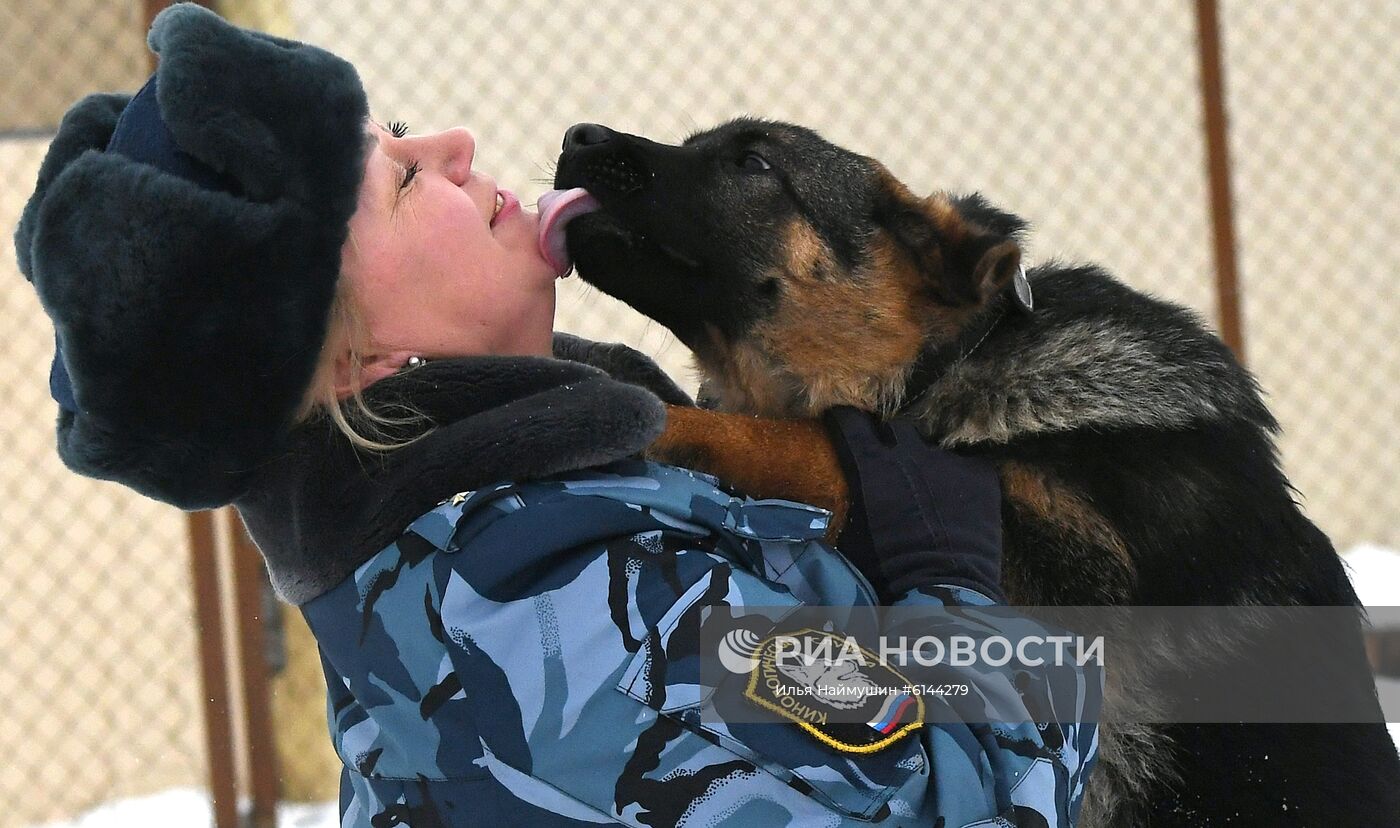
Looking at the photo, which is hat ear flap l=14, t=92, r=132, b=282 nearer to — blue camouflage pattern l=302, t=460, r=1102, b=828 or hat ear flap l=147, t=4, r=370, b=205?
hat ear flap l=147, t=4, r=370, b=205

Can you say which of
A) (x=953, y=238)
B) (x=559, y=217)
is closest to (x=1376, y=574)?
(x=953, y=238)

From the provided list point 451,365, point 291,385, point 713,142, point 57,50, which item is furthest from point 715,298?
point 57,50

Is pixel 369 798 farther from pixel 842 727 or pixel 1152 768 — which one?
pixel 1152 768

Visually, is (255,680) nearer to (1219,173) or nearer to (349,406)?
(349,406)

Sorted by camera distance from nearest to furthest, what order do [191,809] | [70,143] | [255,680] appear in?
1. [70,143]
2. [255,680]
3. [191,809]

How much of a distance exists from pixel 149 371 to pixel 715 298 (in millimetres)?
1390

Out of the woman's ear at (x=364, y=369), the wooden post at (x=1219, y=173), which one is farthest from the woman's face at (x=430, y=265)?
the wooden post at (x=1219, y=173)

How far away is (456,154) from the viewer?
2.15 meters

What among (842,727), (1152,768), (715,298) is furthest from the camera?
(715,298)

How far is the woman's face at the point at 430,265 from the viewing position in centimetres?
193

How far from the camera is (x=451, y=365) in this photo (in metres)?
1.87

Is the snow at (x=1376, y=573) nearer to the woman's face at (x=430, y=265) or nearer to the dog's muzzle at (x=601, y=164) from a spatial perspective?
the dog's muzzle at (x=601, y=164)

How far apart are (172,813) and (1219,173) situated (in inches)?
211

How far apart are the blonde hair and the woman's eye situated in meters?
Answer: 0.15
